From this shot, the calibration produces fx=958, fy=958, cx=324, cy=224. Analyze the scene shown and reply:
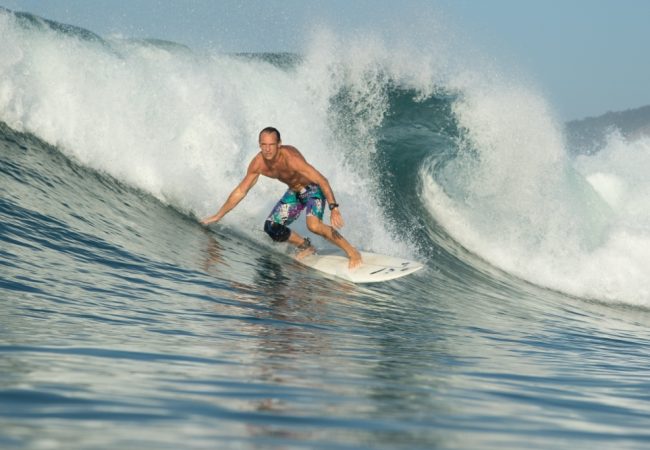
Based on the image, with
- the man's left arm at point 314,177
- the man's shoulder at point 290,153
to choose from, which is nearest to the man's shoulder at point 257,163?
the man's shoulder at point 290,153

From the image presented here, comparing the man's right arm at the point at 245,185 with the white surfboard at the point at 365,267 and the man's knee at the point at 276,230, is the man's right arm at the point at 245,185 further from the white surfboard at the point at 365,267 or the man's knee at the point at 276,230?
the white surfboard at the point at 365,267

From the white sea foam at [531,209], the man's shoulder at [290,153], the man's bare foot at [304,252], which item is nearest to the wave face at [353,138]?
the white sea foam at [531,209]

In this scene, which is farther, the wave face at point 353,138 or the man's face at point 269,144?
the wave face at point 353,138

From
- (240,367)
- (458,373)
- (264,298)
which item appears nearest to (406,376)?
(458,373)

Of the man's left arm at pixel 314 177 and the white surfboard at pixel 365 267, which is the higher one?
the man's left arm at pixel 314 177

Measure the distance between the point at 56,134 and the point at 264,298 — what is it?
5.12 m

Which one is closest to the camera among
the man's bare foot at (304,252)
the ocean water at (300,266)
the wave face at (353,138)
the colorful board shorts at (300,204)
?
the ocean water at (300,266)

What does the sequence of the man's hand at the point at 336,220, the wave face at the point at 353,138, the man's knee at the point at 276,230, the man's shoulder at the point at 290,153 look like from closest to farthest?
1. the man's hand at the point at 336,220
2. the man's shoulder at the point at 290,153
3. the man's knee at the point at 276,230
4. the wave face at the point at 353,138

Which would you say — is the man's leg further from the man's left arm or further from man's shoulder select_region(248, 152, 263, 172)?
man's shoulder select_region(248, 152, 263, 172)

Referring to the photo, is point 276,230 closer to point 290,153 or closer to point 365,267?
point 290,153

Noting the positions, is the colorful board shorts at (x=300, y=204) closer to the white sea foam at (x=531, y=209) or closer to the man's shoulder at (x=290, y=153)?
the man's shoulder at (x=290, y=153)

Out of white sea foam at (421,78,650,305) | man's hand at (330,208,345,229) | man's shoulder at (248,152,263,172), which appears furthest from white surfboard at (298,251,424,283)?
white sea foam at (421,78,650,305)

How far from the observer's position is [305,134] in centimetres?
1344

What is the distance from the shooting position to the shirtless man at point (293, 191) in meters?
8.14
